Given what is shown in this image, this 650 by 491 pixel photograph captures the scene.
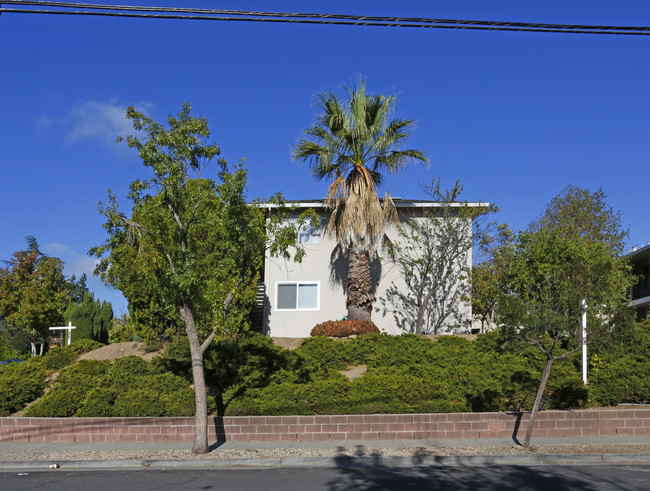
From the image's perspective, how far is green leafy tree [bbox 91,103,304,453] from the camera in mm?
12266

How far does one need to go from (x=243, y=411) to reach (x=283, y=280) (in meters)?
11.4

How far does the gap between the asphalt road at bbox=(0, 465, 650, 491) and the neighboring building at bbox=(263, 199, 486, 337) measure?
13.5 metres

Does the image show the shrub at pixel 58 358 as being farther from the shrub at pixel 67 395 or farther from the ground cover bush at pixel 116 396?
the ground cover bush at pixel 116 396

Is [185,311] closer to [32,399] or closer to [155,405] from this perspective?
[155,405]

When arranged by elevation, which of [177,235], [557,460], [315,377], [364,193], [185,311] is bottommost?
[557,460]

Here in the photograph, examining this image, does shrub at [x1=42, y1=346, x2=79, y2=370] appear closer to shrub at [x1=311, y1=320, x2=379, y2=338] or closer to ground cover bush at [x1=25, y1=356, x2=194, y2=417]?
ground cover bush at [x1=25, y1=356, x2=194, y2=417]

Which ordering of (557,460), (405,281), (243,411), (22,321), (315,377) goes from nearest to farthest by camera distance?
1. (557,460)
2. (243,411)
3. (315,377)
4. (405,281)
5. (22,321)

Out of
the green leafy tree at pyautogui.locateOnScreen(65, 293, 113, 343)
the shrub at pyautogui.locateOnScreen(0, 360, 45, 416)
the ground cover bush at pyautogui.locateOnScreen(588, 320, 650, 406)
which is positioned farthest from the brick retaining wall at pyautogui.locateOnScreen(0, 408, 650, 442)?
the green leafy tree at pyautogui.locateOnScreen(65, 293, 113, 343)

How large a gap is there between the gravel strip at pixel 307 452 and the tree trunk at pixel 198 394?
0.24 metres

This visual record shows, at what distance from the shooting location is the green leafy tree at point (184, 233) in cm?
1227

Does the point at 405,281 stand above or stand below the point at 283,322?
above

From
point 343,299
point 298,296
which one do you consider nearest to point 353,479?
point 343,299

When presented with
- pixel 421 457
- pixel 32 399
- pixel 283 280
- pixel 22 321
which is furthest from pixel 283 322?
pixel 22 321

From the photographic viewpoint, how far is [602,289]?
38.7ft
